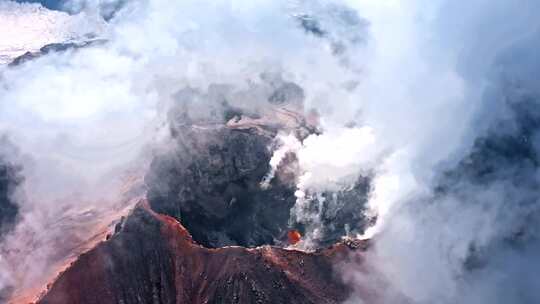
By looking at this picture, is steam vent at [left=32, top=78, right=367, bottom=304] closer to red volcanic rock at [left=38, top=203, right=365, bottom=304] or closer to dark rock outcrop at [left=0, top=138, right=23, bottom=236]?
red volcanic rock at [left=38, top=203, right=365, bottom=304]

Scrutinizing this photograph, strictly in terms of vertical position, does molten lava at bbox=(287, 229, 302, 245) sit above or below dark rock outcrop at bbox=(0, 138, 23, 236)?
above

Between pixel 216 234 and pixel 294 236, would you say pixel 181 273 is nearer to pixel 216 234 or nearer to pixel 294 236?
pixel 216 234

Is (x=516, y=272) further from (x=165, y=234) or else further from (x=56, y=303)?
(x=56, y=303)

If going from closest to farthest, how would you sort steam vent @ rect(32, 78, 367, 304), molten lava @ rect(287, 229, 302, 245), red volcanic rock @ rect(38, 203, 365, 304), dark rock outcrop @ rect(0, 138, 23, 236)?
red volcanic rock @ rect(38, 203, 365, 304), steam vent @ rect(32, 78, 367, 304), dark rock outcrop @ rect(0, 138, 23, 236), molten lava @ rect(287, 229, 302, 245)

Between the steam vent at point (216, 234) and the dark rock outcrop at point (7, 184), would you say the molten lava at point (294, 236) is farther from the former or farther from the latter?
the dark rock outcrop at point (7, 184)

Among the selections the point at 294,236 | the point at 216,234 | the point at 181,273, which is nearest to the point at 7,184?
the point at 216,234

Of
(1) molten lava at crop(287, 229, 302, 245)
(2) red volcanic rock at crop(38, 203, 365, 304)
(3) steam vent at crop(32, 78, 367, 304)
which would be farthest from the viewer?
(1) molten lava at crop(287, 229, 302, 245)

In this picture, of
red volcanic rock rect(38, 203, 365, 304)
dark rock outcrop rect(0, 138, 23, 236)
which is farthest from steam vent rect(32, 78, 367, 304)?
dark rock outcrop rect(0, 138, 23, 236)

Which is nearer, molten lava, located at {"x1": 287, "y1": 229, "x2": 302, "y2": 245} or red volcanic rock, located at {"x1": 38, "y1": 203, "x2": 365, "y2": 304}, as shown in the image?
red volcanic rock, located at {"x1": 38, "y1": 203, "x2": 365, "y2": 304}
